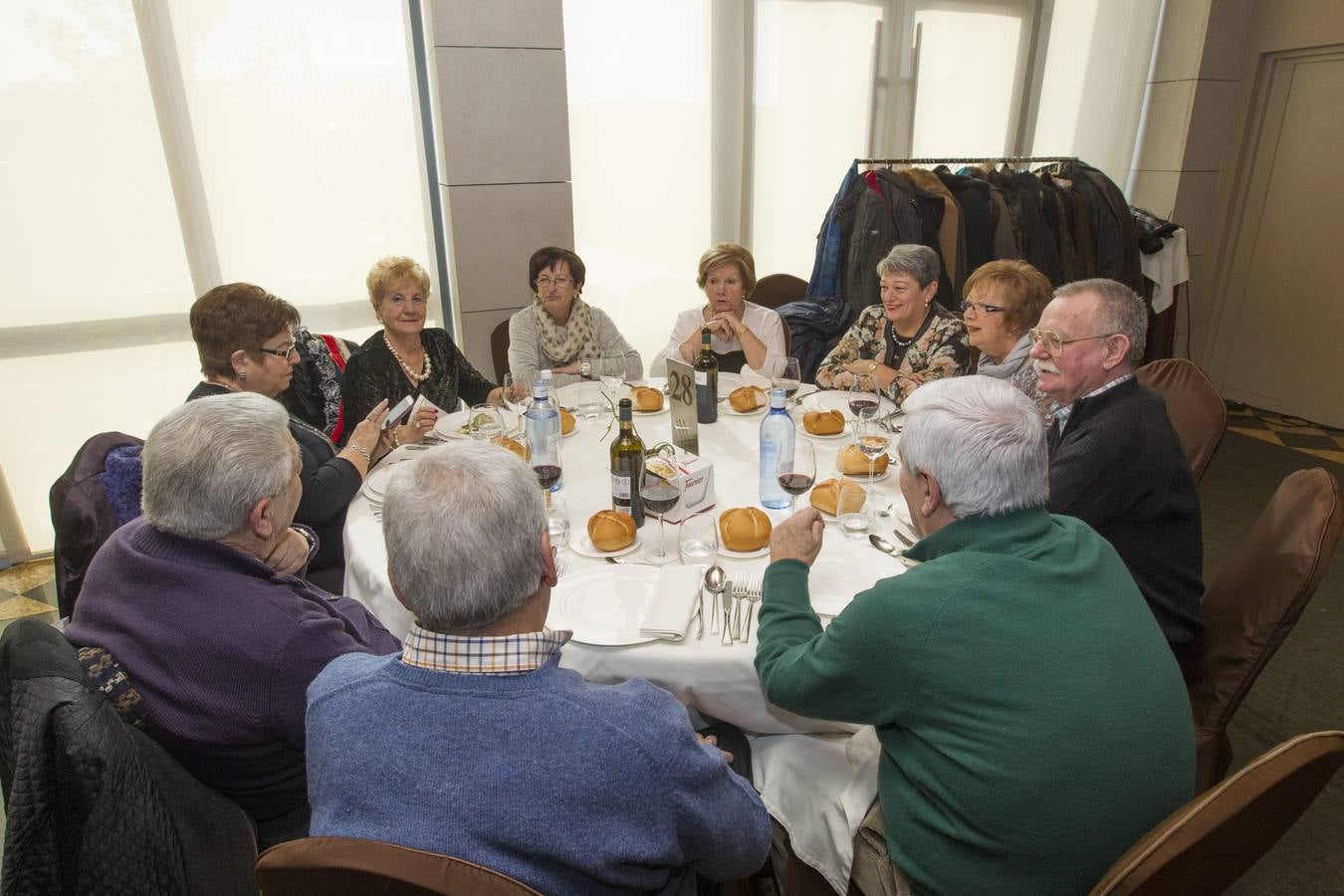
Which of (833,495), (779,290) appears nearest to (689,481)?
(833,495)

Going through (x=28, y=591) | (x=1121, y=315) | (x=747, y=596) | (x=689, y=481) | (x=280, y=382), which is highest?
(x=1121, y=315)

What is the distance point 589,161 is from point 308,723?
384 centimetres

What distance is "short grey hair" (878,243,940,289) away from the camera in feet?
9.94

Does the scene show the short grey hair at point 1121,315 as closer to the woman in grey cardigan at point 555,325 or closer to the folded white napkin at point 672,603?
the folded white napkin at point 672,603

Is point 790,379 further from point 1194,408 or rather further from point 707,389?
point 1194,408

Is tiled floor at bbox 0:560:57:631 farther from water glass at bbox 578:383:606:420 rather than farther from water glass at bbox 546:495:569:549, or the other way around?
water glass at bbox 546:495:569:549

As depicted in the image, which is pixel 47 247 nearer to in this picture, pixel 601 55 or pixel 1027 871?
pixel 601 55

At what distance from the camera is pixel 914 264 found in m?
3.03

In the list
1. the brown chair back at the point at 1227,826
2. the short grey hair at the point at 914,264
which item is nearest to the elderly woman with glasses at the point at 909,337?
the short grey hair at the point at 914,264

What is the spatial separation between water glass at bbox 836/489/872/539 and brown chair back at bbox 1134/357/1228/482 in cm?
113

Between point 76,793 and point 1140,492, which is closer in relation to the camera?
point 76,793

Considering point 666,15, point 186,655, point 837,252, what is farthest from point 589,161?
point 186,655

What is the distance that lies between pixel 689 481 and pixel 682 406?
0.42 m

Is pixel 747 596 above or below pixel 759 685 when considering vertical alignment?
above
